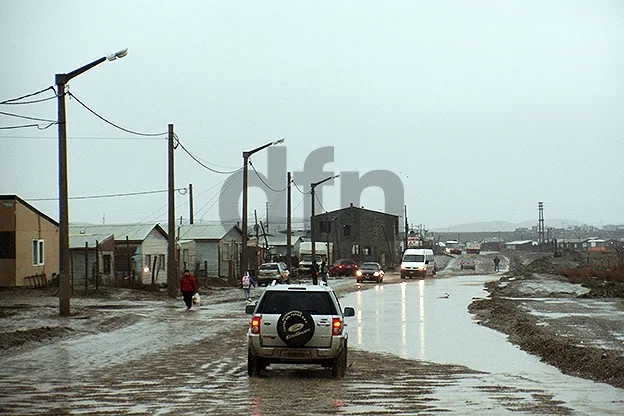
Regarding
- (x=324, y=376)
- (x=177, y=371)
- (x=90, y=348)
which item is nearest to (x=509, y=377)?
(x=324, y=376)

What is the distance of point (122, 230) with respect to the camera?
2419 inches

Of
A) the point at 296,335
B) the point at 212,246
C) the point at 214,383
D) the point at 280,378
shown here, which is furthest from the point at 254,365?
the point at 212,246

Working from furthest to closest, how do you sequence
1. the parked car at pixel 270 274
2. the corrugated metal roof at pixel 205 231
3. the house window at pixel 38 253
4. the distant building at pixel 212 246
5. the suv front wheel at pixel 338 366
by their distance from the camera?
the corrugated metal roof at pixel 205 231
the distant building at pixel 212 246
the parked car at pixel 270 274
the house window at pixel 38 253
the suv front wheel at pixel 338 366

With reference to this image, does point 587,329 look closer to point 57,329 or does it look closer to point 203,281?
point 57,329

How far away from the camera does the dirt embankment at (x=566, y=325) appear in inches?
728

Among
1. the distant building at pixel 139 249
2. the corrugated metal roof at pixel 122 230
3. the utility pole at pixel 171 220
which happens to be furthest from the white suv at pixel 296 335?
the corrugated metal roof at pixel 122 230

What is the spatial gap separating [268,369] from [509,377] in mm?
4320

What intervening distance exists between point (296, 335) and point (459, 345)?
8373mm

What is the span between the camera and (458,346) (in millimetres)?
23422

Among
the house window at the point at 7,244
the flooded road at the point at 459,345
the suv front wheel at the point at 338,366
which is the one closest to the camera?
the flooded road at the point at 459,345

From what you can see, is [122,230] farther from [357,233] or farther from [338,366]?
[357,233]

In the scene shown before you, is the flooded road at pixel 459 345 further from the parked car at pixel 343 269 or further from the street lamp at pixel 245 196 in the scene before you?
the parked car at pixel 343 269

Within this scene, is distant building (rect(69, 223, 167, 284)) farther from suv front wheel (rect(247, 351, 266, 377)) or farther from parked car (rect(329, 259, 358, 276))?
suv front wheel (rect(247, 351, 266, 377))

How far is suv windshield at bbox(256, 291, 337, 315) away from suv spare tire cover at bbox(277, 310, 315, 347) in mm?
428
